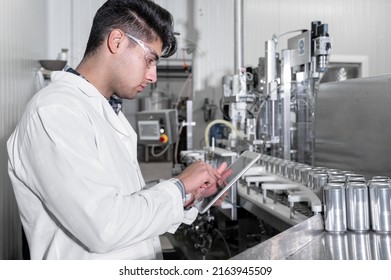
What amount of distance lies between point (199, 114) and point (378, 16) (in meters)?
1.87

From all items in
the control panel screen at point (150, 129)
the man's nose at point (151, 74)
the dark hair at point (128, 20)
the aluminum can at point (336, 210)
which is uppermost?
the dark hair at point (128, 20)

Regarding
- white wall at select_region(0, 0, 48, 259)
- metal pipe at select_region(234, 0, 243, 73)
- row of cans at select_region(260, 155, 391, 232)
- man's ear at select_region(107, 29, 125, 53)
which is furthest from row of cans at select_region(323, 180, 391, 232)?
metal pipe at select_region(234, 0, 243, 73)

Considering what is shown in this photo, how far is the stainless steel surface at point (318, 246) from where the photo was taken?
35.3 inches

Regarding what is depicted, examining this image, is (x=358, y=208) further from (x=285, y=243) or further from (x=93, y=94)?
(x=93, y=94)

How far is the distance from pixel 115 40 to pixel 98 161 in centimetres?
33

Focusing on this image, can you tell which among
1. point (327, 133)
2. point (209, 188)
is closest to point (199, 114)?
point (327, 133)

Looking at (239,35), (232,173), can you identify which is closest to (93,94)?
(232,173)

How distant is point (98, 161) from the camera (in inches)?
32.9

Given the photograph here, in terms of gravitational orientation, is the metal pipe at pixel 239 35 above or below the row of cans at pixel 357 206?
above

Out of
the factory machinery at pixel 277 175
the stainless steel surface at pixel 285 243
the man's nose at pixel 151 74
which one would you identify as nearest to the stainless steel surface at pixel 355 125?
the factory machinery at pixel 277 175

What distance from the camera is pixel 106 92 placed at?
1050 millimetres

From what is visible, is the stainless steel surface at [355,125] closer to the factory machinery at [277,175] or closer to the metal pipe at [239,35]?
the factory machinery at [277,175]

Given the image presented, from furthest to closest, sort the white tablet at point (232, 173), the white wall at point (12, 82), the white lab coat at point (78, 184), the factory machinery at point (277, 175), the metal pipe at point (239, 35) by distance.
A: the metal pipe at point (239, 35) → the white wall at point (12, 82) → the white tablet at point (232, 173) → the factory machinery at point (277, 175) → the white lab coat at point (78, 184)

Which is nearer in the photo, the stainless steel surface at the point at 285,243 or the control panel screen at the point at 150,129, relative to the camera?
the stainless steel surface at the point at 285,243
